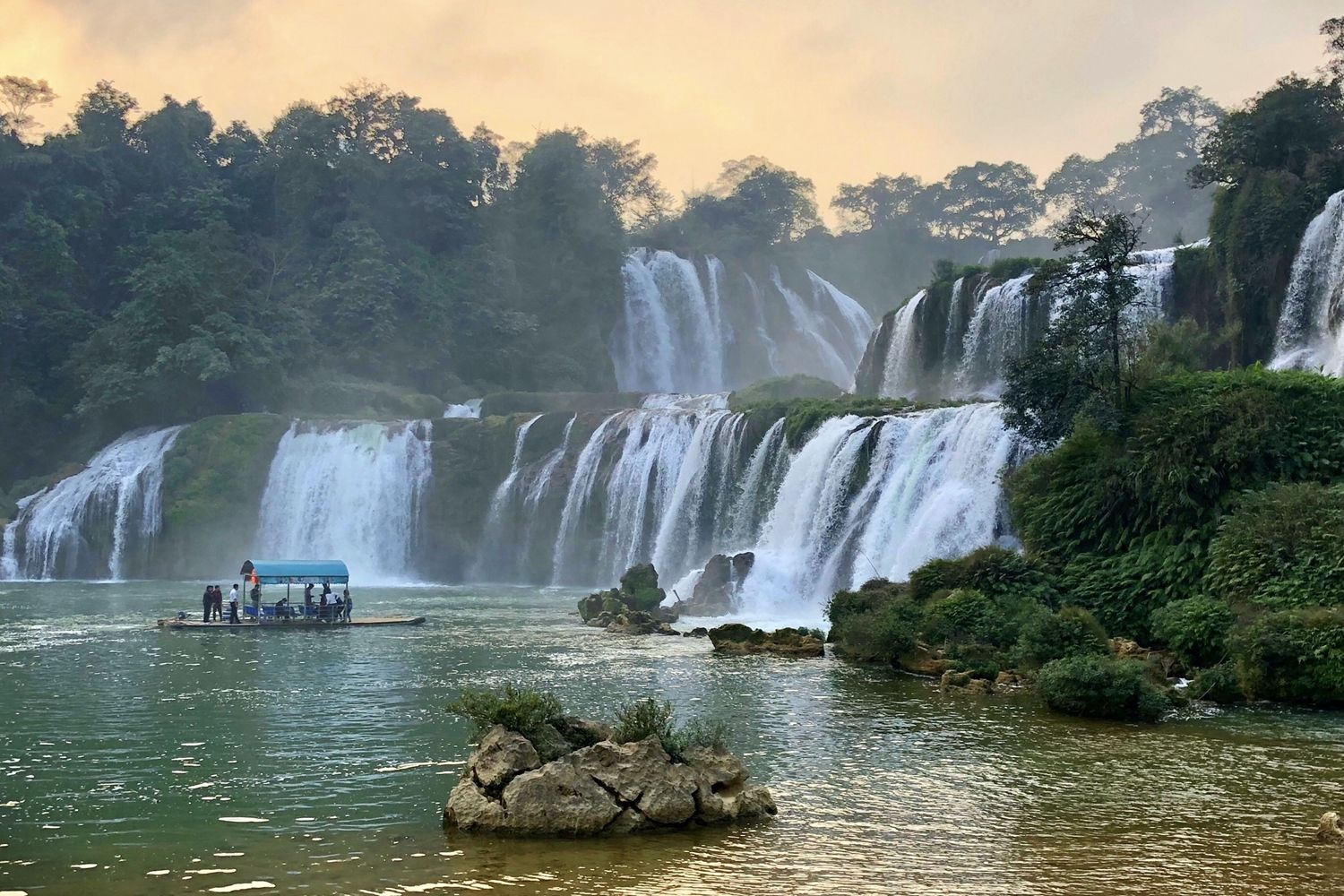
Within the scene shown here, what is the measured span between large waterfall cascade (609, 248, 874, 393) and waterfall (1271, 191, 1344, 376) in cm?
4707

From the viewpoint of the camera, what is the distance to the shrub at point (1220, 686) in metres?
19.4

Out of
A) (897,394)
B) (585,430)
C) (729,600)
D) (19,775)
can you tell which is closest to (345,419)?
(585,430)

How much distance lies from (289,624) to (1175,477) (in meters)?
21.1

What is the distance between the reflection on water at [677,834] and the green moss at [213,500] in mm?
31701

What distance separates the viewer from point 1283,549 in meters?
21.3

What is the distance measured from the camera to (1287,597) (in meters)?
20.4

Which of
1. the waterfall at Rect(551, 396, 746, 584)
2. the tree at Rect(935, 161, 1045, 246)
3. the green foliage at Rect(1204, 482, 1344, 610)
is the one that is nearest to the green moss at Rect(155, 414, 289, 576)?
the waterfall at Rect(551, 396, 746, 584)

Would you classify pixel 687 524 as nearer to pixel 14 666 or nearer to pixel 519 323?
pixel 14 666

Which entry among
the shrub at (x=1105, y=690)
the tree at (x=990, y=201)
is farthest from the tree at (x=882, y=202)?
the shrub at (x=1105, y=690)

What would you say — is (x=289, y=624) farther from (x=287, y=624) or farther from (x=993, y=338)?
(x=993, y=338)

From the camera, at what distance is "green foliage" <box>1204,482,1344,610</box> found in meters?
20.4

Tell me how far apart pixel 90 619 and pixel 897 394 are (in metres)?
28.4

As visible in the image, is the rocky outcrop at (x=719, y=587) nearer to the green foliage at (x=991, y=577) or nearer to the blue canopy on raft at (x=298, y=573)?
the blue canopy on raft at (x=298, y=573)

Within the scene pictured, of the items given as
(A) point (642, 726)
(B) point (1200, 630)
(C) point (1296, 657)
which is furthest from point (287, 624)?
(C) point (1296, 657)
